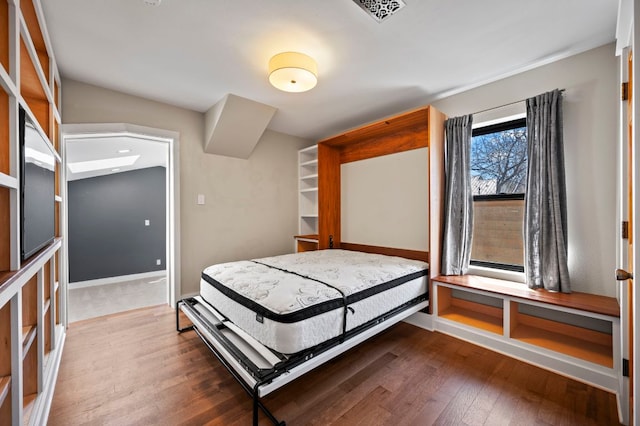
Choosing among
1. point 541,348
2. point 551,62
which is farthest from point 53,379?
point 551,62

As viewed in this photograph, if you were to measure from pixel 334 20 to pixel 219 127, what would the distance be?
191 cm

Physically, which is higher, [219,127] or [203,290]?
[219,127]

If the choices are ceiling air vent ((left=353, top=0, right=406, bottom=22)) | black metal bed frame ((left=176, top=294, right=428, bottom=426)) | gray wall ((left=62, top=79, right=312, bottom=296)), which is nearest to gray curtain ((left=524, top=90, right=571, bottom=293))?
black metal bed frame ((left=176, top=294, right=428, bottom=426))

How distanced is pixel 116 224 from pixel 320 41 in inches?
203

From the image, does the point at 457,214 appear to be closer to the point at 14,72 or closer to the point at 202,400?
the point at 202,400

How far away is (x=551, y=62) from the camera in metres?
2.25

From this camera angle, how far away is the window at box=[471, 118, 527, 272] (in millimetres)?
2529

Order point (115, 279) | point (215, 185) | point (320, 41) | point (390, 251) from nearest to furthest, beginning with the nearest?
1. point (320, 41)
2. point (390, 251)
3. point (215, 185)
4. point (115, 279)

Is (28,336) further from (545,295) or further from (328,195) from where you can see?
(545,295)

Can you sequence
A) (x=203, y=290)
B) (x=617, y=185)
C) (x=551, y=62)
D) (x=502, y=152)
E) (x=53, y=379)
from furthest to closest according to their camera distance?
1. (x=502, y=152)
2. (x=203, y=290)
3. (x=551, y=62)
4. (x=617, y=185)
5. (x=53, y=379)

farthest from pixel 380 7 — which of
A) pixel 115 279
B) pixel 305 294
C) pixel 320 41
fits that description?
pixel 115 279

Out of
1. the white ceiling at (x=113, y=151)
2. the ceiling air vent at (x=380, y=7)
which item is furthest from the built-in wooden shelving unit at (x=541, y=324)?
the white ceiling at (x=113, y=151)

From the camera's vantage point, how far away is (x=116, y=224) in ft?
16.6

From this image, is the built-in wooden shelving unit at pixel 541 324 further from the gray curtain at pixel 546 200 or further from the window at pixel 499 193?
the window at pixel 499 193
